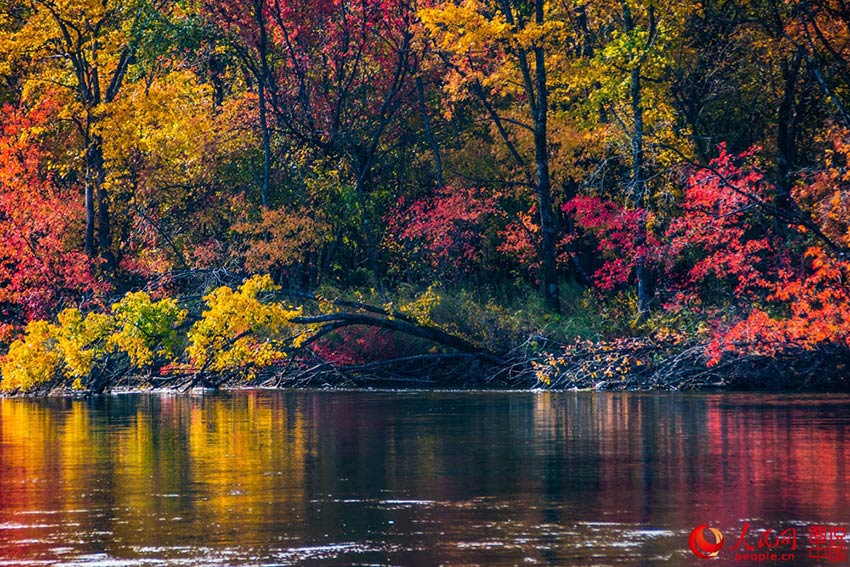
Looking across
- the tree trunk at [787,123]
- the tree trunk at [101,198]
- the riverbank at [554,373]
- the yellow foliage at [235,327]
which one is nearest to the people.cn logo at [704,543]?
the riverbank at [554,373]

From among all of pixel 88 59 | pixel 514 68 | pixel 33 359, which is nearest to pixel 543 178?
pixel 514 68

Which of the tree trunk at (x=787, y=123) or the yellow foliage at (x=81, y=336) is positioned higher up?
the tree trunk at (x=787, y=123)

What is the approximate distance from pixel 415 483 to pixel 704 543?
4486mm

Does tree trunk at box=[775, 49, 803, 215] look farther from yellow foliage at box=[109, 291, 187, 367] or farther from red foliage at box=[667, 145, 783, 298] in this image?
yellow foliage at box=[109, 291, 187, 367]

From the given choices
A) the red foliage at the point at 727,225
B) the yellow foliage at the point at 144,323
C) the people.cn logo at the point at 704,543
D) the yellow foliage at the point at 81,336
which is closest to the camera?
the people.cn logo at the point at 704,543

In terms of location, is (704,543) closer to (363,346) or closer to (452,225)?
(363,346)

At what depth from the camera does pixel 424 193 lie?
43.8m

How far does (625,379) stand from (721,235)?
211 inches

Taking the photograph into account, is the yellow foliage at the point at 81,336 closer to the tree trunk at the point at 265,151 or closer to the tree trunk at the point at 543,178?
the tree trunk at the point at 265,151

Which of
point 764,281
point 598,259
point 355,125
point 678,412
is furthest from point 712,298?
point 355,125

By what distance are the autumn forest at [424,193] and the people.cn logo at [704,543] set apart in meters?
16.6

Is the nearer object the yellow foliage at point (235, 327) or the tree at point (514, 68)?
the yellow foliage at point (235, 327)

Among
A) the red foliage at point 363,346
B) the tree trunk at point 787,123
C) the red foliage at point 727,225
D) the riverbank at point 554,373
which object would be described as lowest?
the riverbank at point 554,373

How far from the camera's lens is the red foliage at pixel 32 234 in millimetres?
39312
